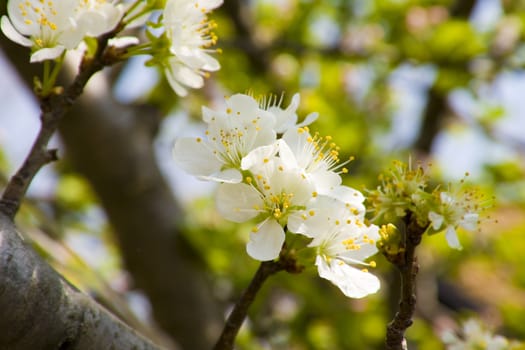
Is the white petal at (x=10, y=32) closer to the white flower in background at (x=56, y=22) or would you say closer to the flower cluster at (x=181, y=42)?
the white flower in background at (x=56, y=22)

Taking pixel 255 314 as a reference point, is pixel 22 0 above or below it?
above

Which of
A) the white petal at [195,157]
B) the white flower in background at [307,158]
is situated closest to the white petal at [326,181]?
the white flower in background at [307,158]

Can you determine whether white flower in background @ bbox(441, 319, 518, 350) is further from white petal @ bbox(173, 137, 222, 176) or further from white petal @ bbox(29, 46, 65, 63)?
white petal @ bbox(29, 46, 65, 63)

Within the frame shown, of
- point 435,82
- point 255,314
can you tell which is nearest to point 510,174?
point 435,82

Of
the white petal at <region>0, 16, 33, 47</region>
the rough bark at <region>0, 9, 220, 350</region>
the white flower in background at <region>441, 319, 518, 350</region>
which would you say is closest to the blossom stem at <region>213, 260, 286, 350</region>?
the white petal at <region>0, 16, 33, 47</region>

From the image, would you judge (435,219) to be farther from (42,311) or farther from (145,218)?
(145,218)

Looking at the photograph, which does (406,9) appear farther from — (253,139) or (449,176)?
(253,139)

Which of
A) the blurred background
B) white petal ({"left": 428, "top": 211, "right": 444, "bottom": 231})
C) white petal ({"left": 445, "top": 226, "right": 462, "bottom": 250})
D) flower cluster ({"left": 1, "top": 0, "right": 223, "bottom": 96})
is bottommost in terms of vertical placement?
the blurred background
